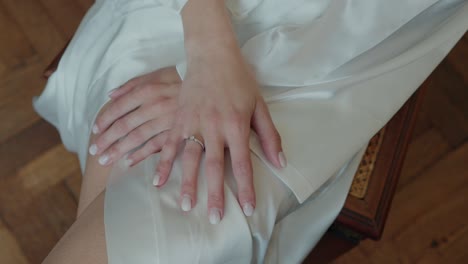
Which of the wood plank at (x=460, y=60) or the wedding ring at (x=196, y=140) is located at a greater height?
the wedding ring at (x=196, y=140)

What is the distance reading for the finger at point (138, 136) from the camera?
61cm

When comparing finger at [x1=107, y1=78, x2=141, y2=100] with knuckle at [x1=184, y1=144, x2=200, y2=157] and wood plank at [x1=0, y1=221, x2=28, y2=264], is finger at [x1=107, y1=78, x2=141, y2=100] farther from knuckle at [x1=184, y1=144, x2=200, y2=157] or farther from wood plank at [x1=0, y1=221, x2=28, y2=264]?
wood plank at [x1=0, y1=221, x2=28, y2=264]

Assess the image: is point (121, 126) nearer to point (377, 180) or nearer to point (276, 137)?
point (276, 137)

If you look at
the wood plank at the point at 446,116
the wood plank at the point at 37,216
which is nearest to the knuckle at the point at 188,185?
the wood plank at the point at 37,216

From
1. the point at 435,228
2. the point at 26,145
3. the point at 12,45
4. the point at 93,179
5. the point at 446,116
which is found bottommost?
the point at 435,228

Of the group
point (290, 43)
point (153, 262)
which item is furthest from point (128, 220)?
point (290, 43)

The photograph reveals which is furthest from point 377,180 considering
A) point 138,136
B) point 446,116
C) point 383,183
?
point 446,116

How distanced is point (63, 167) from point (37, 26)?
358 mm

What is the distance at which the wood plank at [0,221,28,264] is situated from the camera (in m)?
1.03

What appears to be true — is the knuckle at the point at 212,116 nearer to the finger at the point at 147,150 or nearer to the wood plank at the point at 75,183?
the finger at the point at 147,150

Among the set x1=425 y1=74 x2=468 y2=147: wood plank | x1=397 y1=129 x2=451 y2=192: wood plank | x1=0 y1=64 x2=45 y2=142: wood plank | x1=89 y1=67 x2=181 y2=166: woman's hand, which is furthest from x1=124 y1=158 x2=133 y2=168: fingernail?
x1=425 y1=74 x2=468 y2=147: wood plank

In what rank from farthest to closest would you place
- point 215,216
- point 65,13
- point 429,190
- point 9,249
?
point 65,13
point 429,190
point 9,249
point 215,216

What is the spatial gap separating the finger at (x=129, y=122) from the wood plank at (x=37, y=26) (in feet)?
2.14

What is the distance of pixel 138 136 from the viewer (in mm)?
609
